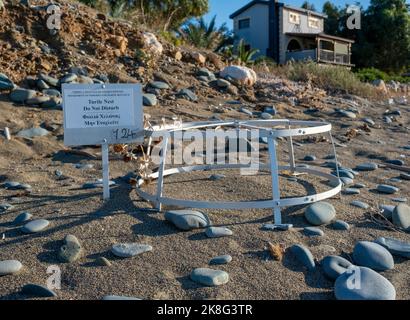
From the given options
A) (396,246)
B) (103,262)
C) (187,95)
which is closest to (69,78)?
(187,95)

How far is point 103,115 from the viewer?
3732 millimetres

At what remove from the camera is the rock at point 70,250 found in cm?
275

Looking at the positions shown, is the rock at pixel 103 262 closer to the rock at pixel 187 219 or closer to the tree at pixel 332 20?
the rock at pixel 187 219

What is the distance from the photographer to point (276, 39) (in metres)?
30.1

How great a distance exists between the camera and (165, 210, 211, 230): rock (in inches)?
124

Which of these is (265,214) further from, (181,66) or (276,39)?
(276,39)

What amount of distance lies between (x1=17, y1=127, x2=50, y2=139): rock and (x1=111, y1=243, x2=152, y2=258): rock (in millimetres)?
3494

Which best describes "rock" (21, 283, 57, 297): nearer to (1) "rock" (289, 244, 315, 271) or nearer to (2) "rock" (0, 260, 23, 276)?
(2) "rock" (0, 260, 23, 276)

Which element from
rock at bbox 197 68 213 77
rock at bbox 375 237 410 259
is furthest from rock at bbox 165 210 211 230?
rock at bbox 197 68 213 77

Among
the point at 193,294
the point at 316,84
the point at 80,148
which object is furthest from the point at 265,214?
the point at 316,84

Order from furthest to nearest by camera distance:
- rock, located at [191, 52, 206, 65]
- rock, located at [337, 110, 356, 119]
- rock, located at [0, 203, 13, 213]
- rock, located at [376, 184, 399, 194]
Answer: rock, located at [191, 52, 206, 65]
rock, located at [337, 110, 356, 119]
rock, located at [376, 184, 399, 194]
rock, located at [0, 203, 13, 213]

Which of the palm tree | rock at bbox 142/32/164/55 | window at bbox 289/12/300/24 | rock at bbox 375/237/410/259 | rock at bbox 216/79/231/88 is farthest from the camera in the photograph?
window at bbox 289/12/300/24

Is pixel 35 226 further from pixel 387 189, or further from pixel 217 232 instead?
pixel 387 189

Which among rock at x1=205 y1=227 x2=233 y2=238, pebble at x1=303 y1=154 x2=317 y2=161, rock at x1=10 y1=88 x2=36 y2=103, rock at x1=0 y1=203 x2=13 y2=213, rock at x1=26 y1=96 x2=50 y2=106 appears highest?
rock at x1=10 y1=88 x2=36 y2=103
